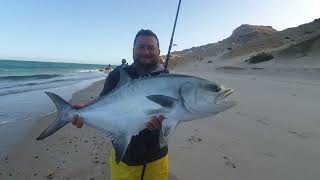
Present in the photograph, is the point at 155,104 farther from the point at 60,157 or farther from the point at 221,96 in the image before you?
the point at 60,157

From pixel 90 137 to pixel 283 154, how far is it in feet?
12.6

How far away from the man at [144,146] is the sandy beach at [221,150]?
1545 millimetres

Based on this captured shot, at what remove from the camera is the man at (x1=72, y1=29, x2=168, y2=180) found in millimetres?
3170

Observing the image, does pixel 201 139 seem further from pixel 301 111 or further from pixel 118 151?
pixel 118 151

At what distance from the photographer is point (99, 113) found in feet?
9.46

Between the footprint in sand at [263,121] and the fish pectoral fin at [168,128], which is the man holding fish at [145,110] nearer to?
the fish pectoral fin at [168,128]

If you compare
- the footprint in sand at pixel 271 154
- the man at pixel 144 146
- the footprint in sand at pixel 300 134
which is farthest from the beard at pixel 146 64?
the footprint in sand at pixel 300 134

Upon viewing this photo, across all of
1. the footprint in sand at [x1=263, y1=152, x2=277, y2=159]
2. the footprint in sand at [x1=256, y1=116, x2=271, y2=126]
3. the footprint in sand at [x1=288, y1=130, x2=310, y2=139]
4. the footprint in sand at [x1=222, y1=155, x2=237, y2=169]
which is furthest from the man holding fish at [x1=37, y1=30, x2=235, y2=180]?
the footprint in sand at [x1=256, y1=116, x2=271, y2=126]

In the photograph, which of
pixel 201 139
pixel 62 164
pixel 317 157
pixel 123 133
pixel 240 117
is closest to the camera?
pixel 123 133

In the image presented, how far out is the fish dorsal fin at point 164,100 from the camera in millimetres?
2578

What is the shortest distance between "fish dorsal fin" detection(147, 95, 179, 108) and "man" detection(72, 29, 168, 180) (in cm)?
53

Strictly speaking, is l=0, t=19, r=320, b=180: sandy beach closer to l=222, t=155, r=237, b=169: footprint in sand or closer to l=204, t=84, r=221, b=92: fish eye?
l=222, t=155, r=237, b=169: footprint in sand

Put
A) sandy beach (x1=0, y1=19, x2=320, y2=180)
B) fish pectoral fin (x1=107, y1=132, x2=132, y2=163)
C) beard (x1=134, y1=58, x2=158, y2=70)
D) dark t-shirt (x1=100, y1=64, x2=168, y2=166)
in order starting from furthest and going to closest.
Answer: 1. sandy beach (x1=0, y1=19, x2=320, y2=180)
2. beard (x1=134, y1=58, x2=158, y2=70)
3. dark t-shirt (x1=100, y1=64, x2=168, y2=166)
4. fish pectoral fin (x1=107, y1=132, x2=132, y2=163)

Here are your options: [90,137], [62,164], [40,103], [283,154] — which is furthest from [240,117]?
[40,103]
